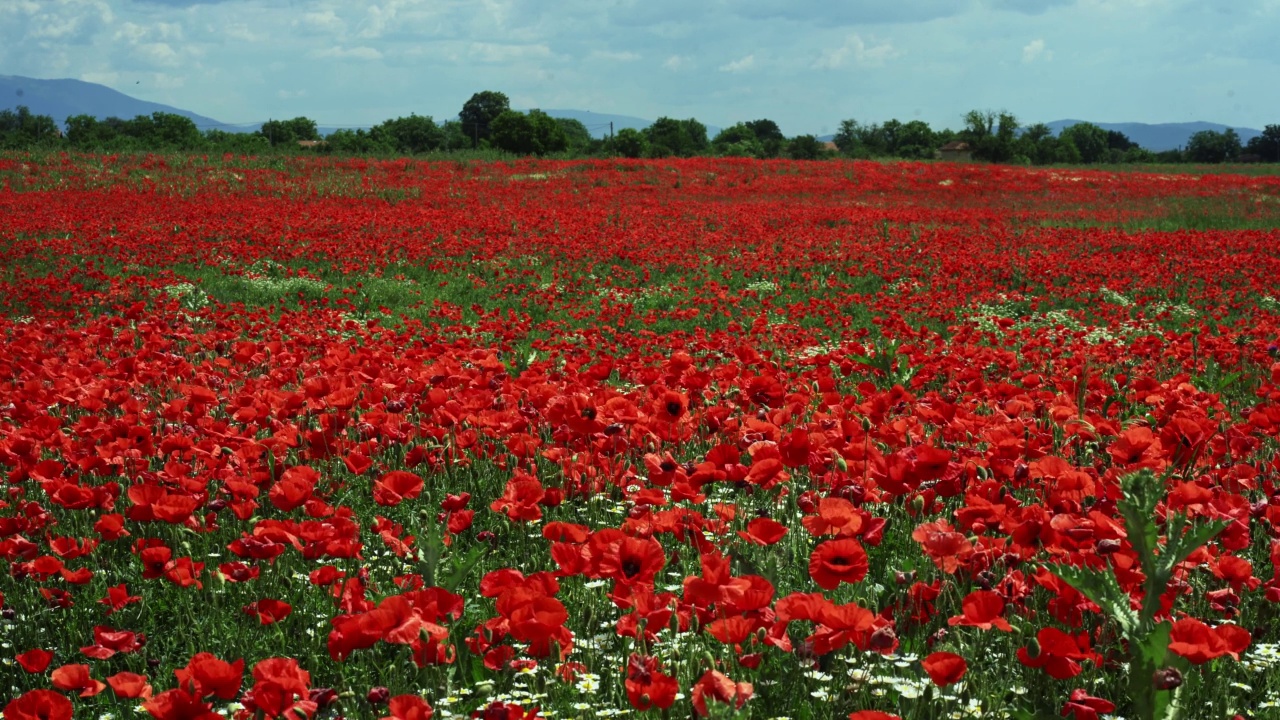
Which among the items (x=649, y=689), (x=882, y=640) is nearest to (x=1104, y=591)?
(x=882, y=640)

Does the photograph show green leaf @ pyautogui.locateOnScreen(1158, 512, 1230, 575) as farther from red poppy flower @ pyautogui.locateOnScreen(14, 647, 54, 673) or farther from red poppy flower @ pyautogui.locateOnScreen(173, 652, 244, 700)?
red poppy flower @ pyautogui.locateOnScreen(14, 647, 54, 673)

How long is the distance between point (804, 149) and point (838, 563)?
6126cm

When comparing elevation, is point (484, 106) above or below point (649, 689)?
above

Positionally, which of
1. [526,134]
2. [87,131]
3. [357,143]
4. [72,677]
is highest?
[87,131]

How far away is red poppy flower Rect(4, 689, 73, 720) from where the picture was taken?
1934 mm

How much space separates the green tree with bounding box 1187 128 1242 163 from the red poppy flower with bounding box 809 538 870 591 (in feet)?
342

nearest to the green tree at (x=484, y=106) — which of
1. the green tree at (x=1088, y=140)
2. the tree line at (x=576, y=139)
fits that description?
the tree line at (x=576, y=139)

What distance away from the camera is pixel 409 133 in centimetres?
9931

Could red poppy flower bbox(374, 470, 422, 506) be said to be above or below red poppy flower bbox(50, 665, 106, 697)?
above

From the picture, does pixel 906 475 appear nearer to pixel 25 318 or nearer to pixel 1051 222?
pixel 25 318

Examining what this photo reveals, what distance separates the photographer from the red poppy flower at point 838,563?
7.75ft

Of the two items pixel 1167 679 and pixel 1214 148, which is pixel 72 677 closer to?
pixel 1167 679

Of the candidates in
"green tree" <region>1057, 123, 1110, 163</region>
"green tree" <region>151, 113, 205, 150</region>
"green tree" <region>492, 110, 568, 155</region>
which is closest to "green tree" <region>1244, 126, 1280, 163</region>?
"green tree" <region>1057, 123, 1110, 163</region>

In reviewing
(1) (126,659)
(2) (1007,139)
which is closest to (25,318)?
(1) (126,659)
